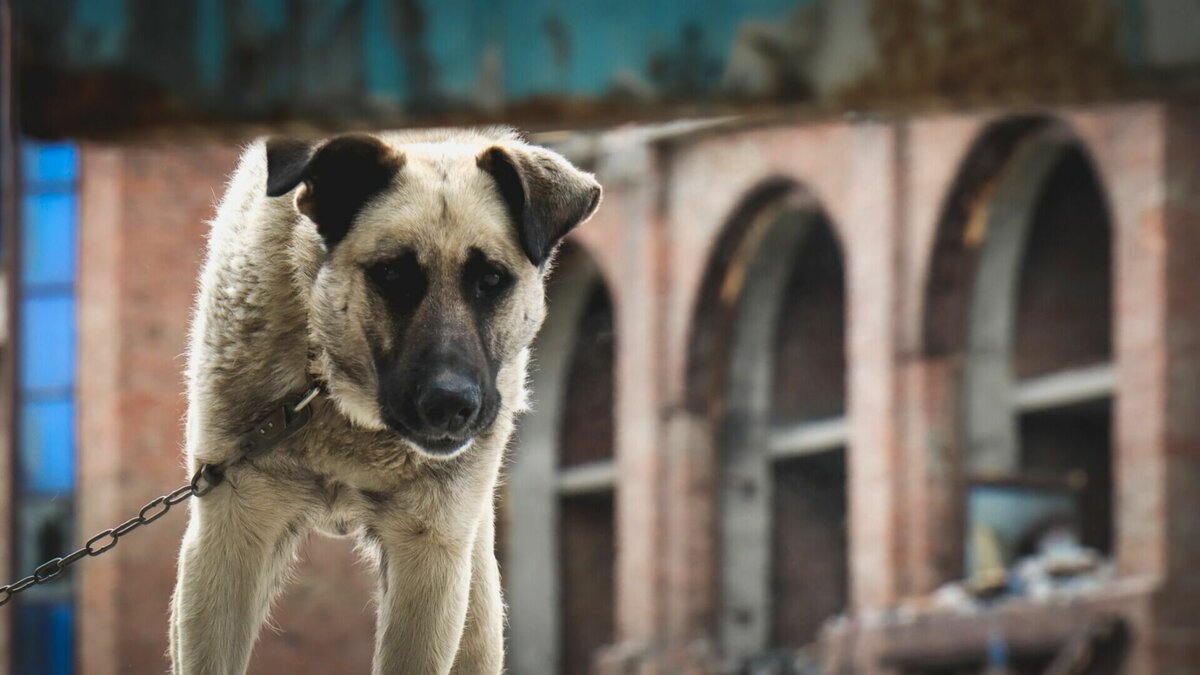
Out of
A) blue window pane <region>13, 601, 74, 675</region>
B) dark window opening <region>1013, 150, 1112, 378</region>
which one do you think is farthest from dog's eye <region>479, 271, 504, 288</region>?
blue window pane <region>13, 601, 74, 675</region>

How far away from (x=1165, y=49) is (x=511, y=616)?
96.6 ft

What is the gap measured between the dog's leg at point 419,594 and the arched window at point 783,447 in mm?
23289

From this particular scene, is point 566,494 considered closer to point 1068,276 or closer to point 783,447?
point 783,447

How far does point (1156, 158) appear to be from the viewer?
22.4 m

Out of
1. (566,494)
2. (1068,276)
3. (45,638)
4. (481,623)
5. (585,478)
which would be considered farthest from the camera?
(566,494)

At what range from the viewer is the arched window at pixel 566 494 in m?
33.8

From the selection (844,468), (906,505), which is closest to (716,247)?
(844,468)

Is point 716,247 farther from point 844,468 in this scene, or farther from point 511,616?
point 511,616

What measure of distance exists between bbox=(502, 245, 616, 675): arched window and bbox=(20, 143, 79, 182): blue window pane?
7113 mm

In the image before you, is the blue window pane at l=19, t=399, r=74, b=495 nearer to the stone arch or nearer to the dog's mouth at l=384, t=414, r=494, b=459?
the stone arch

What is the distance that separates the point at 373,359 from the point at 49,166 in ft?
90.6

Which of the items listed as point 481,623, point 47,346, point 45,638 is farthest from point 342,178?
point 47,346

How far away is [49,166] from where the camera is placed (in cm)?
3319

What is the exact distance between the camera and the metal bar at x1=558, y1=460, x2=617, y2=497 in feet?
112
